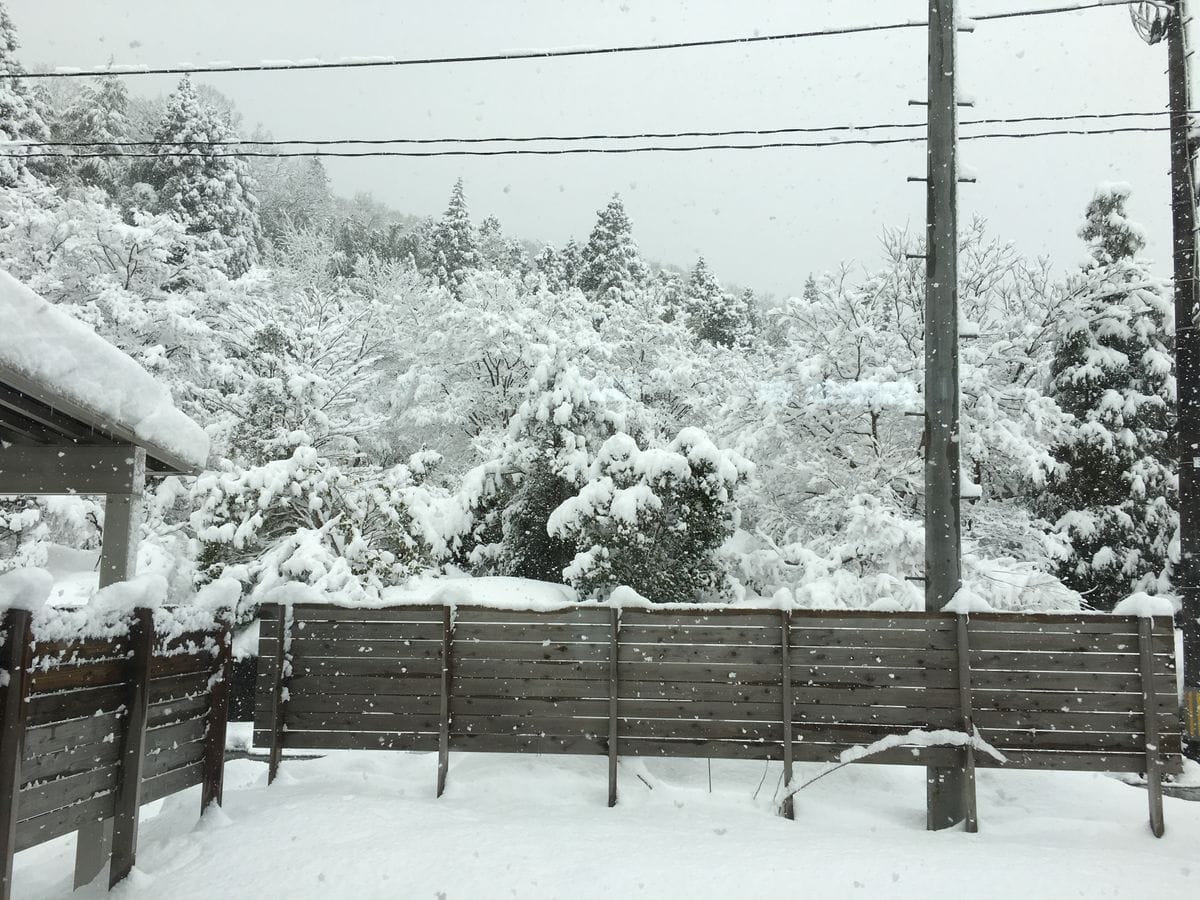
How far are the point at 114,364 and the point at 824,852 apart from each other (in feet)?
17.8

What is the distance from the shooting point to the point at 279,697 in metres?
6.05

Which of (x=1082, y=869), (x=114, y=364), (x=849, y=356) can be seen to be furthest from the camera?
(x=849, y=356)

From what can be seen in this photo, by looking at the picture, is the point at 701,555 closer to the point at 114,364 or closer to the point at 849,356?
the point at 849,356

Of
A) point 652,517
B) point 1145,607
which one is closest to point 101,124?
point 652,517

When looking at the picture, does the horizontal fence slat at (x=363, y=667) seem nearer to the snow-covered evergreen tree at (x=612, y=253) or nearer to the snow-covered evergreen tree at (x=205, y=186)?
the snow-covered evergreen tree at (x=205, y=186)

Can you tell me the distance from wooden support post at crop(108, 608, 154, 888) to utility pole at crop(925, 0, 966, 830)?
5.31 metres

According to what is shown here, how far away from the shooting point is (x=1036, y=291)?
1739 cm

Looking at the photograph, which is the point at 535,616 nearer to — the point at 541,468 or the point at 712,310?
the point at 541,468

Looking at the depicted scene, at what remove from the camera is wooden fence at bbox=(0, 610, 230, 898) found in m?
3.28

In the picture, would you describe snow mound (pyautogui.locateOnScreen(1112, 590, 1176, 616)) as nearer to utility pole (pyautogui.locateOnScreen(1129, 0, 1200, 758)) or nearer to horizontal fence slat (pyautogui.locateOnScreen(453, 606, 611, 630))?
utility pole (pyautogui.locateOnScreen(1129, 0, 1200, 758))

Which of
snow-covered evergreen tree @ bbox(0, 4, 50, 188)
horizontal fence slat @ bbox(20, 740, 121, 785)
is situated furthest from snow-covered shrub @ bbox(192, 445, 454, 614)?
snow-covered evergreen tree @ bbox(0, 4, 50, 188)

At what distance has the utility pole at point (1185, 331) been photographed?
8.22m

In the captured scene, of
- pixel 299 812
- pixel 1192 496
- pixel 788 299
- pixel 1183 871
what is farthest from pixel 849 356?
pixel 299 812

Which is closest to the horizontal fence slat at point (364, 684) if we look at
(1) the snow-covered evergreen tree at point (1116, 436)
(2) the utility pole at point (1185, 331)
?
(2) the utility pole at point (1185, 331)
